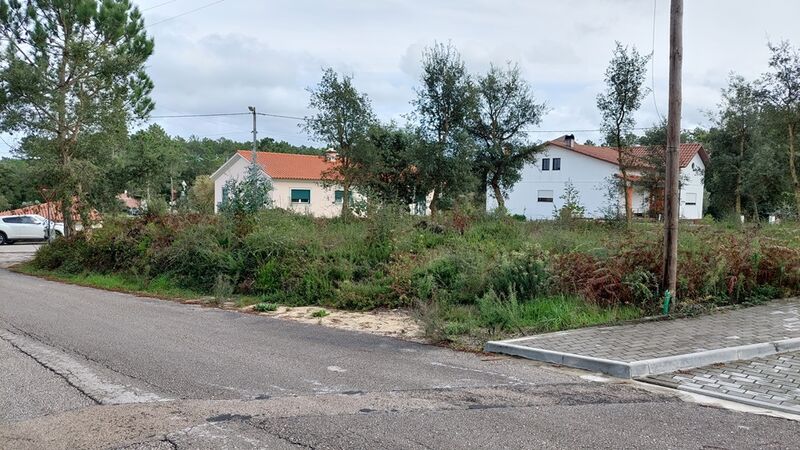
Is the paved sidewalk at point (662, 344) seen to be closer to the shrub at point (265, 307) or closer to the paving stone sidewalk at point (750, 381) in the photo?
the paving stone sidewalk at point (750, 381)

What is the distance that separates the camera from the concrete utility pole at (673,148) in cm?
982

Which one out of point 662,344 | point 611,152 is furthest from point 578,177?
point 662,344

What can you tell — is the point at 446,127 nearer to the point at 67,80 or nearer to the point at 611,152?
the point at 67,80

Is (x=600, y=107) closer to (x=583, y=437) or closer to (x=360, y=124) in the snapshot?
(x=360, y=124)

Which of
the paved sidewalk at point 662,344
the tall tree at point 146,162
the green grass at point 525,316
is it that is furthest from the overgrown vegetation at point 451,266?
the tall tree at point 146,162

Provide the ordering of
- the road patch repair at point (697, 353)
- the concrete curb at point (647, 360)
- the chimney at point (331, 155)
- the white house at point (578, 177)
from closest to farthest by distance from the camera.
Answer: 1. the road patch repair at point (697, 353)
2. the concrete curb at point (647, 360)
3. the chimney at point (331, 155)
4. the white house at point (578, 177)

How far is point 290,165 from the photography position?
50844 mm

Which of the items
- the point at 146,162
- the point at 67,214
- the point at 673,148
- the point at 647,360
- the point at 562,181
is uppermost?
the point at 562,181

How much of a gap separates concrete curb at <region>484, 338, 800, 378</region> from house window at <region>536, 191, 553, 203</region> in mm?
43267

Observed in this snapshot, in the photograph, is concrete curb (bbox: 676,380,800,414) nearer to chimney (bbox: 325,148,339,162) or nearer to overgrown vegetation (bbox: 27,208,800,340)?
overgrown vegetation (bbox: 27,208,800,340)

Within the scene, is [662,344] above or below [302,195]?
below

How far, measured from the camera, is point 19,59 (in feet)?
68.9

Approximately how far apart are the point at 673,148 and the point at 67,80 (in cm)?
2047

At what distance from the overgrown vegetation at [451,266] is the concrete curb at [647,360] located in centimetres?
105
